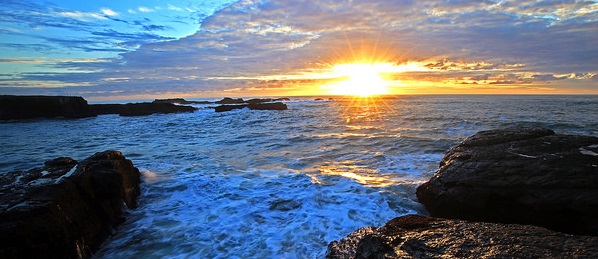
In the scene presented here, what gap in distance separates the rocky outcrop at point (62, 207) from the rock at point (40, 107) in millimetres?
34442

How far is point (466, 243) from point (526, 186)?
2.78 m

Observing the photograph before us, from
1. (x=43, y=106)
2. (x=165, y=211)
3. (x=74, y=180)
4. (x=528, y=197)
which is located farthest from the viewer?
(x=43, y=106)

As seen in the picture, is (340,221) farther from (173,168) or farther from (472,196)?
(173,168)

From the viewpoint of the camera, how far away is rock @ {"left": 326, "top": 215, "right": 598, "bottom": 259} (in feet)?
10.2

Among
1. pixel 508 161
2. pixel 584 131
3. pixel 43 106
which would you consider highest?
pixel 43 106

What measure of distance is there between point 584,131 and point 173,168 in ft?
68.9

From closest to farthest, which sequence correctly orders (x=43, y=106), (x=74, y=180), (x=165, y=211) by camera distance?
(x=74, y=180) → (x=165, y=211) → (x=43, y=106)

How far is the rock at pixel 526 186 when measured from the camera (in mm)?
4828

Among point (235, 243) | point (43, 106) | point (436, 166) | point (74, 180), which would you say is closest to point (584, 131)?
point (436, 166)

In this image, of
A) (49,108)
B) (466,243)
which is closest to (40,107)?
(49,108)

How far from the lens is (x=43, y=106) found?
109ft

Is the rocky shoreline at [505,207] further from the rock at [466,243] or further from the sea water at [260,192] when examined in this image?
the sea water at [260,192]

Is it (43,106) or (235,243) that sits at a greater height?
(43,106)

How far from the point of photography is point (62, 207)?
4.78m
